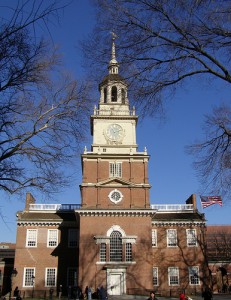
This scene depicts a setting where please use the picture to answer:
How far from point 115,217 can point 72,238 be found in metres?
7.98

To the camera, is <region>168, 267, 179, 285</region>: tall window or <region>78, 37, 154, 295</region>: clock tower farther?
<region>168, 267, 179, 285</region>: tall window

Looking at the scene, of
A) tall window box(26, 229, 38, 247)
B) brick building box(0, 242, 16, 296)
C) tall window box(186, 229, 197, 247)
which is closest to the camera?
tall window box(26, 229, 38, 247)

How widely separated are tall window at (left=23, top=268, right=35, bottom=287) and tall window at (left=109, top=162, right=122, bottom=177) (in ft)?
44.5

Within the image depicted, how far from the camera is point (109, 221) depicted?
35719mm

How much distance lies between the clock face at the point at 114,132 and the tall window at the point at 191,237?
13147 mm

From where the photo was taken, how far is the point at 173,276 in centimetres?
4016

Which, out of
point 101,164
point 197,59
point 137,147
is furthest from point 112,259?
point 197,59

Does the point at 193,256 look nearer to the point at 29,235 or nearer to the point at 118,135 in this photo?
the point at 118,135

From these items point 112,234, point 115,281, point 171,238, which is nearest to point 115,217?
point 112,234

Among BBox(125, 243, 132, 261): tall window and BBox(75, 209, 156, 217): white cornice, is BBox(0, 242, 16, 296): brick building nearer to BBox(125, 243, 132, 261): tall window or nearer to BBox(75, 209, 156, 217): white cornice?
BBox(75, 209, 156, 217): white cornice

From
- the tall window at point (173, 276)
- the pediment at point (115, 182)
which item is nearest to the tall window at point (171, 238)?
the tall window at point (173, 276)

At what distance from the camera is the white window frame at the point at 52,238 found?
40938 mm

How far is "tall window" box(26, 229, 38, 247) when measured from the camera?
133 ft

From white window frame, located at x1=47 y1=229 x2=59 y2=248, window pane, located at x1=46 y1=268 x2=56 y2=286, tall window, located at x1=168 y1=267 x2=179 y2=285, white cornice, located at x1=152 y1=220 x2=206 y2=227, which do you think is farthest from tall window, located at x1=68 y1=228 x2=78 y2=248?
tall window, located at x1=168 y1=267 x2=179 y2=285
